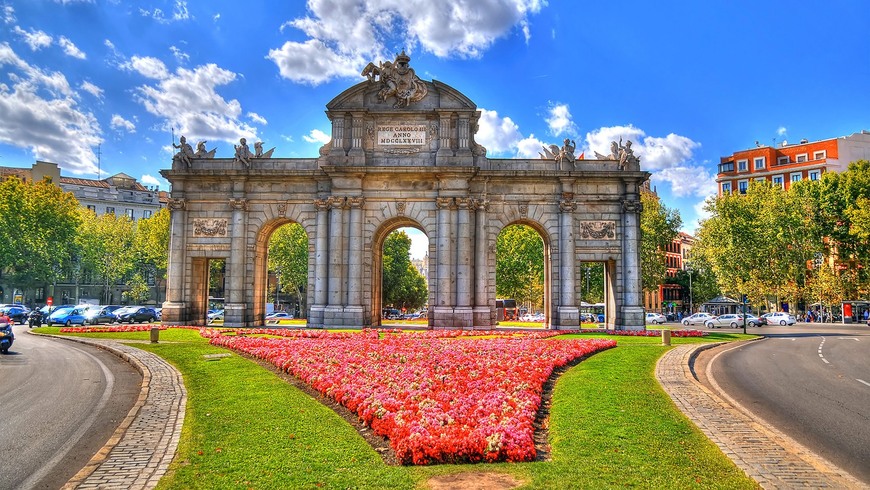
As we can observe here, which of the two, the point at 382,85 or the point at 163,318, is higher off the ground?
the point at 382,85

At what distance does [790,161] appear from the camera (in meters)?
91.1

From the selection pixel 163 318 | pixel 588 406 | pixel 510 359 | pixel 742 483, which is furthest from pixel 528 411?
pixel 163 318

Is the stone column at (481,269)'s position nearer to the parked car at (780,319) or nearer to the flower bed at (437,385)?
the flower bed at (437,385)

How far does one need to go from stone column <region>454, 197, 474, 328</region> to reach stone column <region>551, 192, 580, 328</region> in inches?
255

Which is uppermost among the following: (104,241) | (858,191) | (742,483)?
(858,191)

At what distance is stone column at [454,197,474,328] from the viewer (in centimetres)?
3825

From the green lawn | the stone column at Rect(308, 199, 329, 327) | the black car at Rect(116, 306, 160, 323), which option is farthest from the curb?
the black car at Rect(116, 306, 160, 323)

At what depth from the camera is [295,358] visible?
20438 millimetres

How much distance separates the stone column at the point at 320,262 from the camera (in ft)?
127

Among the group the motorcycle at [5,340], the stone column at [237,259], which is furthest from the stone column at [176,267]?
the motorcycle at [5,340]

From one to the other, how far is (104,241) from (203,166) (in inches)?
1778

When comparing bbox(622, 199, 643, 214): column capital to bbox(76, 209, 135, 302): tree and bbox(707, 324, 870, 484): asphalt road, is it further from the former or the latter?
bbox(76, 209, 135, 302): tree

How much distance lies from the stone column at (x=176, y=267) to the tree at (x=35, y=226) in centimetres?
3740

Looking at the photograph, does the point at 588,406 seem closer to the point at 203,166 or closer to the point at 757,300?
the point at 203,166
